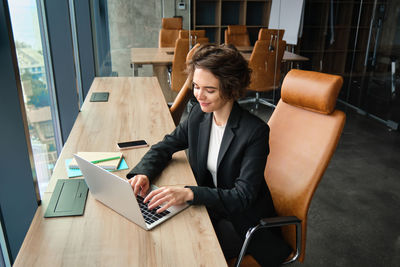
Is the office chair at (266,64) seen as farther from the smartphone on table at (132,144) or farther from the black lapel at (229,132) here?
the black lapel at (229,132)

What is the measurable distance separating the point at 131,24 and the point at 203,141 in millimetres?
6376

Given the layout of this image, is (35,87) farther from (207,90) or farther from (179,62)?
(179,62)

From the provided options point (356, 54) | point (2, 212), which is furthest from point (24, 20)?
point (356, 54)

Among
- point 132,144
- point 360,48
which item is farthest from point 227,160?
point 360,48

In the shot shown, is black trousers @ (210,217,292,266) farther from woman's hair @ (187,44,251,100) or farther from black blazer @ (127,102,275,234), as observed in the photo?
woman's hair @ (187,44,251,100)

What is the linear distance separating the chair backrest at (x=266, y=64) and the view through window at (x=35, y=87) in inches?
102

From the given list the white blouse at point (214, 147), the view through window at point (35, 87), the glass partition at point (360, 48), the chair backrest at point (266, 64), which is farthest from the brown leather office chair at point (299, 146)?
the glass partition at point (360, 48)

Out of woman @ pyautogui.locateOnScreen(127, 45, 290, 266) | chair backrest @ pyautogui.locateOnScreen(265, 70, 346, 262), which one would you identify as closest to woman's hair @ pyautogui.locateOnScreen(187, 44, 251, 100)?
woman @ pyautogui.locateOnScreen(127, 45, 290, 266)

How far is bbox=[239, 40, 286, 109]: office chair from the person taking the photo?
174 inches

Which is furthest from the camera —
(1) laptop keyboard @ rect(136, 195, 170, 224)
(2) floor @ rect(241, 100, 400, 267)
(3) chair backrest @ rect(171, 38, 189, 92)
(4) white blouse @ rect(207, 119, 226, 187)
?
(3) chair backrest @ rect(171, 38, 189, 92)

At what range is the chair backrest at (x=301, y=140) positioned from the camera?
1.46 m

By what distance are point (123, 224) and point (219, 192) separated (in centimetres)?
39

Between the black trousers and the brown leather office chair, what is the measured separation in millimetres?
34

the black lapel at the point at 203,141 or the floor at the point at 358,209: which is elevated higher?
the black lapel at the point at 203,141
